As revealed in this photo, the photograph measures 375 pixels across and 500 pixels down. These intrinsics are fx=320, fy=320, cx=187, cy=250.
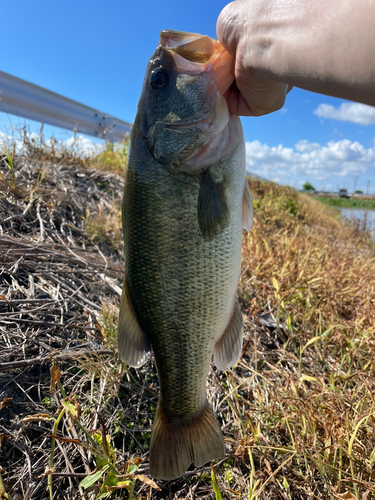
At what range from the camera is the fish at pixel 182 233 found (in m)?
1.55

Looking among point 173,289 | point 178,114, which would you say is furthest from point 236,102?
point 173,289

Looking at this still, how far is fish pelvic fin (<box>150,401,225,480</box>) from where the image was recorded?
1.59 metres

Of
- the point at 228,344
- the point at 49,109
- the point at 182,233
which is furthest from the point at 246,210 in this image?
the point at 49,109

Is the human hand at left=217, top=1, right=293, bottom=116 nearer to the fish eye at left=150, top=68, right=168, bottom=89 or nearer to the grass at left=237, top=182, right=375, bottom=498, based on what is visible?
the fish eye at left=150, top=68, right=168, bottom=89

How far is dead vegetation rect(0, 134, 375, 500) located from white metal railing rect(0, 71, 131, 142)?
2210mm

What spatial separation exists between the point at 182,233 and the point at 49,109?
248 inches

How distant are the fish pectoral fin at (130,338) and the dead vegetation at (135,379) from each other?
1.07ft

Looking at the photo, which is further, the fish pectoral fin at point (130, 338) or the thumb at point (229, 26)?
the fish pectoral fin at point (130, 338)

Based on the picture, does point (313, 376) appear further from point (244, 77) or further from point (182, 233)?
point (244, 77)

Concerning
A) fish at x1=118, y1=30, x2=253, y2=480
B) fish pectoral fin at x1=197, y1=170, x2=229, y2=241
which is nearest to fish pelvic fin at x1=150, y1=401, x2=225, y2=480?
fish at x1=118, y1=30, x2=253, y2=480

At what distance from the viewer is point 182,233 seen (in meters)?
1.53

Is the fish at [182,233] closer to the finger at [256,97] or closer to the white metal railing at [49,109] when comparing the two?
the finger at [256,97]

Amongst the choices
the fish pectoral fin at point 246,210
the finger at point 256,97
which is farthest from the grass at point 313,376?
the finger at point 256,97

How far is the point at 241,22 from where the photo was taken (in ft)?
4.64
